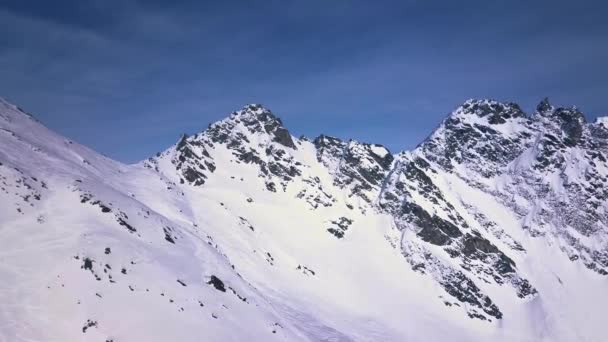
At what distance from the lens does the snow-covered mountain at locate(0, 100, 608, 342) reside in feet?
88.1

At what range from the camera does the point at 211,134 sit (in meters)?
111

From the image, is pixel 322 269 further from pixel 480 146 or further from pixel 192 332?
pixel 480 146

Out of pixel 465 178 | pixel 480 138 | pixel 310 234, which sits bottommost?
pixel 310 234

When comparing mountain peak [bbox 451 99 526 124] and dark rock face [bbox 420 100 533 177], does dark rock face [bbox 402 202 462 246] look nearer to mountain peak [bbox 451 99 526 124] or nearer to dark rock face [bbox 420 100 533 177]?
dark rock face [bbox 420 100 533 177]

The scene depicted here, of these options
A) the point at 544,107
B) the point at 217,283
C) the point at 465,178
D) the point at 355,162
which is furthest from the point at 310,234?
the point at 544,107

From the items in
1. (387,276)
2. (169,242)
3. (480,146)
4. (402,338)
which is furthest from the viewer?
(480,146)

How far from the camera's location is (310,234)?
89312 mm

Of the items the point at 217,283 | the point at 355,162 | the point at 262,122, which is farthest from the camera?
the point at 262,122

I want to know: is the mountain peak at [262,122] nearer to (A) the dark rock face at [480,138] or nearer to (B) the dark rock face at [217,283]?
(A) the dark rock face at [480,138]

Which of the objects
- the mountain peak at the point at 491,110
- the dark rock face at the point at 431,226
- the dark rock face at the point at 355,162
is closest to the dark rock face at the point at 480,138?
the mountain peak at the point at 491,110

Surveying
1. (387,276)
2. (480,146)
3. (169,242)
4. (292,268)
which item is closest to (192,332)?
(169,242)

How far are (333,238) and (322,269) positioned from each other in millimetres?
Answer: 13791

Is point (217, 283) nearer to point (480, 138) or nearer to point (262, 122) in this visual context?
point (262, 122)

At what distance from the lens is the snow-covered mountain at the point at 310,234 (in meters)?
26.9
